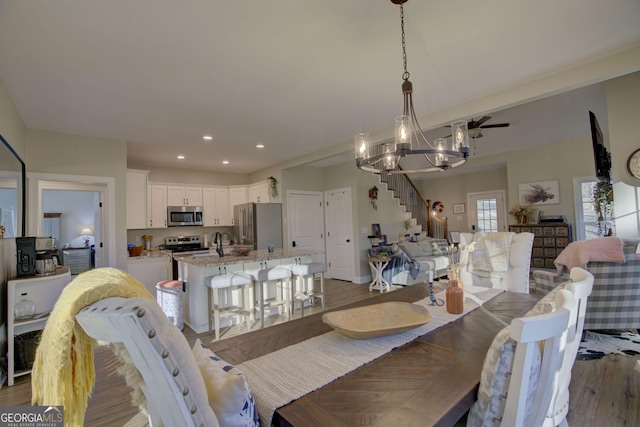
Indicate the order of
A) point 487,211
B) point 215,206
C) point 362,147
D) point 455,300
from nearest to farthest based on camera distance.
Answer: point 455,300 → point 362,147 → point 215,206 → point 487,211

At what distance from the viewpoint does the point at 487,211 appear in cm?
820

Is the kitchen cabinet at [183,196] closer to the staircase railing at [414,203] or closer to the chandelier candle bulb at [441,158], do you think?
the staircase railing at [414,203]

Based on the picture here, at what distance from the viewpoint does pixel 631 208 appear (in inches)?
124

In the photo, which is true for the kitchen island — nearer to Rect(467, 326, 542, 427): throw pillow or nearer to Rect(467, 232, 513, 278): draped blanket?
Rect(467, 232, 513, 278): draped blanket

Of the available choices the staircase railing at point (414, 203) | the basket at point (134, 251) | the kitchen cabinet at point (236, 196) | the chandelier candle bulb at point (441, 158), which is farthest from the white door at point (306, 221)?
the chandelier candle bulb at point (441, 158)

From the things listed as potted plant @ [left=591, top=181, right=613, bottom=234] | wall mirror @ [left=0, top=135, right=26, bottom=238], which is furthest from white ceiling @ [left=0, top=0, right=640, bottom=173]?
potted plant @ [left=591, top=181, right=613, bottom=234]

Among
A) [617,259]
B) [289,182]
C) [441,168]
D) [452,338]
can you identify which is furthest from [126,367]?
[289,182]

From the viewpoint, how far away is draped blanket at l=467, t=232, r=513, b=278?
8.60 ft

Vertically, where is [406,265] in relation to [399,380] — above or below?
below

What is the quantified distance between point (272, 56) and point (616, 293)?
380cm

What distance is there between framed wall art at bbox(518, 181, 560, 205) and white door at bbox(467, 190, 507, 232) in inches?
51.9

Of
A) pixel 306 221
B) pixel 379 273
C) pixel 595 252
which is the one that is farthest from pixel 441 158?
pixel 306 221

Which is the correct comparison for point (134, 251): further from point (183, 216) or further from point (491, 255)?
point (491, 255)

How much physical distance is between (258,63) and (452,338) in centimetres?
248
